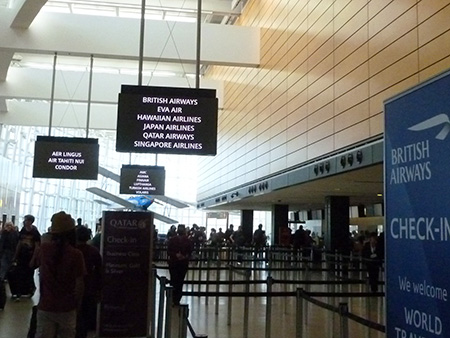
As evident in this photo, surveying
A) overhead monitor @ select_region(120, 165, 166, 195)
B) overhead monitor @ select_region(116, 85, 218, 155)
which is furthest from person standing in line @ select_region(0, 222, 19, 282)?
overhead monitor @ select_region(120, 165, 166, 195)

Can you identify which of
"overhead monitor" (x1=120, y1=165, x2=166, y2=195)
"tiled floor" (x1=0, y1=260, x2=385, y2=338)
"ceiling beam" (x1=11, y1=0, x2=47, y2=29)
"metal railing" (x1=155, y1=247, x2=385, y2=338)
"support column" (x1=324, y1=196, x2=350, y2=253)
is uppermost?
"ceiling beam" (x1=11, y1=0, x2=47, y2=29)

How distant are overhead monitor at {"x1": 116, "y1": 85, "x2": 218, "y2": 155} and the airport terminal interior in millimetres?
44

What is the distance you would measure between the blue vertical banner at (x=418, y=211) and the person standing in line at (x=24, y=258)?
9934 mm

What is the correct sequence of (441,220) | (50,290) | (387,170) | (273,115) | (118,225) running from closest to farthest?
(441,220) < (387,170) < (50,290) < (118,225) < (273,115)

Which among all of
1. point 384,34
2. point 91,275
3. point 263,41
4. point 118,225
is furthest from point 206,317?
point 263,41

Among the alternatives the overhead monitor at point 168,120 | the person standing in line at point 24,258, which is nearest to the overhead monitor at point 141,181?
the person standing in line at point 24,258

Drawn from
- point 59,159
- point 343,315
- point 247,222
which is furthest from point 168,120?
point 247,222

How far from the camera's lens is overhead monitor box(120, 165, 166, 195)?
21578mm

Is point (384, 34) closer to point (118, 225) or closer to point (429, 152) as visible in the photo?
point (118, 225)

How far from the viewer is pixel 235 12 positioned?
2294cm

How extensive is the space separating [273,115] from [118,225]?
503 inches

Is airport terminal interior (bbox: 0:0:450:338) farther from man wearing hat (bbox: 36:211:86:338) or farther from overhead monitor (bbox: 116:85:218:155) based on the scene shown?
man wearing hat (bbox: 36:211:86:338)

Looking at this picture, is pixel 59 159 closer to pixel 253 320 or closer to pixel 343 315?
pixel 253 320

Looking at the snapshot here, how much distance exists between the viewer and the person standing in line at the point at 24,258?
1141cm
